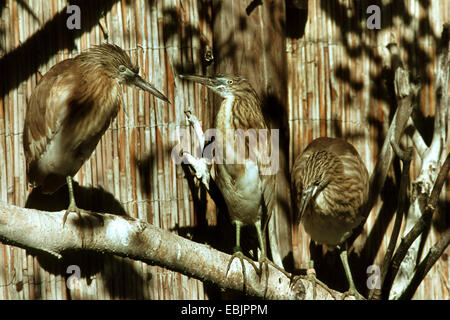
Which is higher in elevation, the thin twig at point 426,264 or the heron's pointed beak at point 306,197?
the heron's pointed beak at point 306,197

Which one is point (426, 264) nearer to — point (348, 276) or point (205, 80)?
point (348, 276)

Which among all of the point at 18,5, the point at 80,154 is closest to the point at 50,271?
the point at 80,154

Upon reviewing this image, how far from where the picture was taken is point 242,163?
393 centimetres

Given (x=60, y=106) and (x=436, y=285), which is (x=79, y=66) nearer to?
(x=60, y=106)

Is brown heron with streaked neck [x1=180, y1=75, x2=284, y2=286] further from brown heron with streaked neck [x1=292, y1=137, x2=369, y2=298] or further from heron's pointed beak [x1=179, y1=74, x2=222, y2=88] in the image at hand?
brown heron with streaked neck [x1=292, y1=137, x2=369, y2=298]

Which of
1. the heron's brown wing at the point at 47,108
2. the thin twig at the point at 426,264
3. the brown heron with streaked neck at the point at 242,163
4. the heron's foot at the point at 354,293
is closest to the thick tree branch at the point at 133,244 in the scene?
the brown heron with streaked neck at the point at 242,163

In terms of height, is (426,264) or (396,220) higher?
(396,220)

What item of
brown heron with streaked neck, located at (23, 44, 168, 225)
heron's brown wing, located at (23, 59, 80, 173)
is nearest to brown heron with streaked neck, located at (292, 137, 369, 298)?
brown heron with streaked neck, located at (23, 44, 168, 225)

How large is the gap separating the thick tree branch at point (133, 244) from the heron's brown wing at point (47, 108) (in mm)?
701

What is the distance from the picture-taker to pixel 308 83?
4.75 metres

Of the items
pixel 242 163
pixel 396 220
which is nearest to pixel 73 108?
pixel 242 163

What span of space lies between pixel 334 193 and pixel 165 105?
4.68 ft

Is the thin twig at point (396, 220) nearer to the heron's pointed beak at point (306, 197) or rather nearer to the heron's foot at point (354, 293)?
the heron's foot at point (354, 293)

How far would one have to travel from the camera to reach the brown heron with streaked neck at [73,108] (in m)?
3.81
